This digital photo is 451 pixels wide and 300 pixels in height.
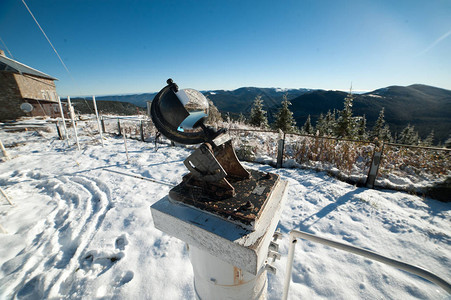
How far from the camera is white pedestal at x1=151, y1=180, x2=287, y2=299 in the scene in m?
1.17

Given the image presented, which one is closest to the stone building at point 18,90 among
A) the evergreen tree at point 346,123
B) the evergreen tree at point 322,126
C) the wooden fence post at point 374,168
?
the wooden fence post at point 374,168

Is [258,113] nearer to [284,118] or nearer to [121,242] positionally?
[284,118]

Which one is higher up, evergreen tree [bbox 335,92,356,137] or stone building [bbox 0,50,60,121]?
stone building [bbox 0,50,60,121]

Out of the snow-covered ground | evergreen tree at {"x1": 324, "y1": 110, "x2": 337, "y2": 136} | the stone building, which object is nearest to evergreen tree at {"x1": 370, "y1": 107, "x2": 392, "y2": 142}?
evergreen tree at {"x1": 324, "y1": 110, "x2": 337, "y2": 136}

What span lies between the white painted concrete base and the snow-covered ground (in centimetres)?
95

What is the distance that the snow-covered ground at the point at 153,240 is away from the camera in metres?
2.27

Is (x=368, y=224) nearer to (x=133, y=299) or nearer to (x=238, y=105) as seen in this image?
(x=133, y=299)

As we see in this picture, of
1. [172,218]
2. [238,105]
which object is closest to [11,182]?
[172,218]

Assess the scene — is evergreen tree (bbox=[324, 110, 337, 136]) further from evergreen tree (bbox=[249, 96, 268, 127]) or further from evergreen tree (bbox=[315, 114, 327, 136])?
evergreen tree (bbox=[249, 96, 268, 127])

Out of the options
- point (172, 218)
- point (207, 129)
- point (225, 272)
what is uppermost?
point (207, 129)

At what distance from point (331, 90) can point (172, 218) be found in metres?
196

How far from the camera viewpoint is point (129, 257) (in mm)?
2686

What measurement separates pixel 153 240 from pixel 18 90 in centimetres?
2913

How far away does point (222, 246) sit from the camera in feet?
3.99
